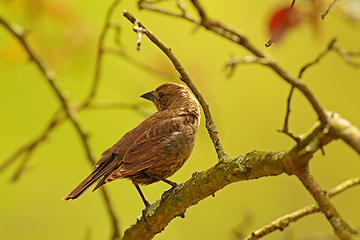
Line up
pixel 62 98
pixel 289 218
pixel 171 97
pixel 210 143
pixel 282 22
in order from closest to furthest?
pixel 289 218
pixel 282 22
pixel 62 98
pixel 171 97
pixel 210 143

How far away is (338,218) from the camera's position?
1942mm

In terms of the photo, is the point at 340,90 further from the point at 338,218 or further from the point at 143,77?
the point at 338,218

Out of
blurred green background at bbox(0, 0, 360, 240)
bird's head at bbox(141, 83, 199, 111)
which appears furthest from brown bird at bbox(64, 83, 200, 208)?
blurred green background at bbox(0, 0, 360, 240)

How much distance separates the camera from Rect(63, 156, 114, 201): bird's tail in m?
3.50

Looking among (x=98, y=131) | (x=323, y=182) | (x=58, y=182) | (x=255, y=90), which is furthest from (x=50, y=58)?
(x=323, y=182)

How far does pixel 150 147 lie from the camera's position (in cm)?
388

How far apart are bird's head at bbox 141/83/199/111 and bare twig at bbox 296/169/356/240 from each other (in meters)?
2.47

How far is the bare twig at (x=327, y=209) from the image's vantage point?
191cm

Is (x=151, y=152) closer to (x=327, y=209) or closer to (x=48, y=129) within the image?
(x=48, y=129)

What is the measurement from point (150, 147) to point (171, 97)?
102 cm

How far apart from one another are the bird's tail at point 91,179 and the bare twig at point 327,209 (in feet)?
5.84

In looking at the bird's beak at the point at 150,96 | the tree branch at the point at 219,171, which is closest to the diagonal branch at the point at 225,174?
the tree branch at the point at 219,171

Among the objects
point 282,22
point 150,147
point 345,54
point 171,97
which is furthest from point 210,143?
point 345,54

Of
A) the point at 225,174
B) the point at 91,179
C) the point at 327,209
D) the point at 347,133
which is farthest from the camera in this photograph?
the point at 91,179
